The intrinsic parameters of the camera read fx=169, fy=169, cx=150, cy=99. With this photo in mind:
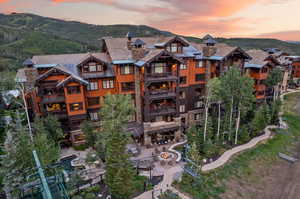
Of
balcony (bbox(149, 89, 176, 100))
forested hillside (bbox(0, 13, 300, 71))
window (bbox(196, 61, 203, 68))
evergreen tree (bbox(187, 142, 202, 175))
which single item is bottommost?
evergreen tree (bbox(187, 142, 202, 175))

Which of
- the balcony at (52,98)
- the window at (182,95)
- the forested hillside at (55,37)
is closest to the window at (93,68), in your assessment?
the balcony at (52,98)

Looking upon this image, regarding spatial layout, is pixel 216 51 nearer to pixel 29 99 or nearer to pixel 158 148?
pixel 158 148

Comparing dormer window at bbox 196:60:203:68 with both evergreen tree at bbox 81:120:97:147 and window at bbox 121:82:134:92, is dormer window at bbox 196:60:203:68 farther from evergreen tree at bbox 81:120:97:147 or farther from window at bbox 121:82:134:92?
evergreen tree at bbox 81:120:97:147

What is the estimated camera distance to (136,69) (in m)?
29.4

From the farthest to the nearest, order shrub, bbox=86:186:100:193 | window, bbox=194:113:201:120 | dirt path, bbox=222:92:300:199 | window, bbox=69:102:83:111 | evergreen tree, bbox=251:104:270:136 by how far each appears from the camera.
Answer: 1. window, bbox=194:113:201:120
2. evergreen tree, bbox=251:104:270:136
3. window, bbox=69:102:83:111
4. dirt path, bbox=222:92:300:199
5. shrub, bbox=86:186:100:193

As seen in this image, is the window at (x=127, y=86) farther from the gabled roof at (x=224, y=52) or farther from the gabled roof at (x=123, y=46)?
the gabled roof at (x=224, y=52)

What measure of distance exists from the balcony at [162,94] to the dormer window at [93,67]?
954 centimetres

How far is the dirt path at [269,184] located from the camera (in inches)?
820

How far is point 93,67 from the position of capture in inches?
1117

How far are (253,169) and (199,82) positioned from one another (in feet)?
57.7

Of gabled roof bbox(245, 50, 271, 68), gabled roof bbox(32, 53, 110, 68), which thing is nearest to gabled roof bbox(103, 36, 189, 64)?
gabled roof bbox(32, 53, 110, 68)

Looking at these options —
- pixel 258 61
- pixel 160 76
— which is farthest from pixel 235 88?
pixel 258 61

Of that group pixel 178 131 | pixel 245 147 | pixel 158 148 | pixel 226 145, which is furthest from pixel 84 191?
pixel 245 147

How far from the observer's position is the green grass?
20.2m
